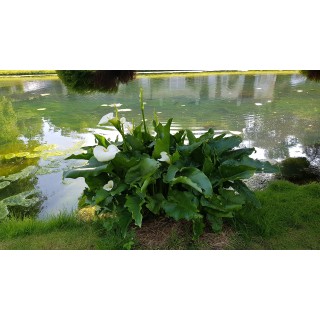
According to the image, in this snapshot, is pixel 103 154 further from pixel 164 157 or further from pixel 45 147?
pixel 45 147

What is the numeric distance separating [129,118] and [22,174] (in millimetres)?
2302

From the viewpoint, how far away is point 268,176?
3.06m

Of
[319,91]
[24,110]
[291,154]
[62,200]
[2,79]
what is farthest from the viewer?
[319,91]

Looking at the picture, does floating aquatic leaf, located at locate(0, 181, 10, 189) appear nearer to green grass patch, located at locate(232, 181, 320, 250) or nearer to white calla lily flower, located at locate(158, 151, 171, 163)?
white calla lily flower, located at locate(158, 151, 171, 163)

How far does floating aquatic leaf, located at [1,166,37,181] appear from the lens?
10.2 feet

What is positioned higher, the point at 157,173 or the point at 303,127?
the point at 157,173

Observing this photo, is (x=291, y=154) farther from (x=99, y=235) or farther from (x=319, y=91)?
(x=319, y=91)

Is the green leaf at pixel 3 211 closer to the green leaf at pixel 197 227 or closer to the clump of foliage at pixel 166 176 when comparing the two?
the clump of foliage at pixel 166 176

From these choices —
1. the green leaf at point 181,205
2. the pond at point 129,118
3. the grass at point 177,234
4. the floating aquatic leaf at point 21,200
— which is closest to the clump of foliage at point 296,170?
the pond at point 129,118

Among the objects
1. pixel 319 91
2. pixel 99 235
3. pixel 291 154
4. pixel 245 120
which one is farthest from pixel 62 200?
pixel 319 91

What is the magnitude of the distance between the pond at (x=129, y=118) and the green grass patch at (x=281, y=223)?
3.81ft

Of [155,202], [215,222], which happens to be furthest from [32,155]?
[215,222]

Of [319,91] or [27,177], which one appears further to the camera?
[319,91]

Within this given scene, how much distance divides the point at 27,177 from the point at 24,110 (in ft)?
10.9
